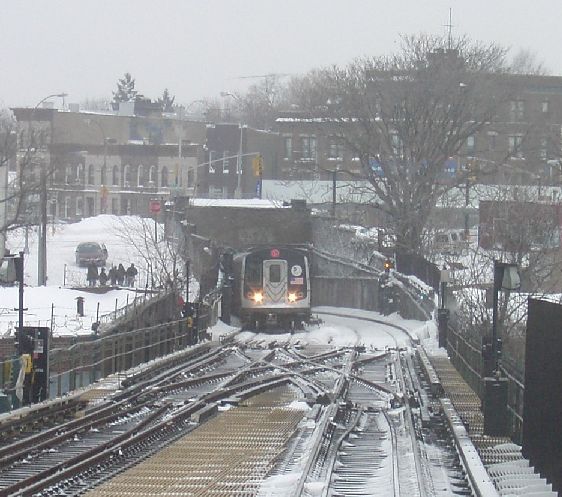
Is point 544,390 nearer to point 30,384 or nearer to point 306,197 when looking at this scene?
point 30,384

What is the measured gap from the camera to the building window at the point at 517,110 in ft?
266

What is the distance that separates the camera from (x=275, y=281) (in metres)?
47.8

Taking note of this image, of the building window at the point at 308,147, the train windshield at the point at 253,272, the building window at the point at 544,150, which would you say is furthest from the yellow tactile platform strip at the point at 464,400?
the building window at the point at 308,147

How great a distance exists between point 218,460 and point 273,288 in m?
31.9

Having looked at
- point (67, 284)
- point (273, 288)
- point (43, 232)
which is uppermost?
point (43, 232)

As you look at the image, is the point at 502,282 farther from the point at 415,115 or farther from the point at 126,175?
the point at 126,175

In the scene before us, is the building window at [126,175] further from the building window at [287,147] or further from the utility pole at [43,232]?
the utility pole at [43,232]

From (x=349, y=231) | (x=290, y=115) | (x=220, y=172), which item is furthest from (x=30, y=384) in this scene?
(x=220, y=172)

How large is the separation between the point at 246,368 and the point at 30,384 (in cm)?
914

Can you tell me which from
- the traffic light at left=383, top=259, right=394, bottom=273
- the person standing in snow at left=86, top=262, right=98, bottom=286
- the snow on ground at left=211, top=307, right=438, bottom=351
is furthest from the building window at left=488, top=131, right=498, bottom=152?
the person standing in snow at left=86, top=262, right=98, bottom=286

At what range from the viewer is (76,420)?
18.8m

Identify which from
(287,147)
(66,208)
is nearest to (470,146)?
(287,147)

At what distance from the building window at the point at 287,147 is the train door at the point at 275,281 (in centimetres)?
4362

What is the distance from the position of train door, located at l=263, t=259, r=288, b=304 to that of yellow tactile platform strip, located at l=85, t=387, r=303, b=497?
85.8ft
